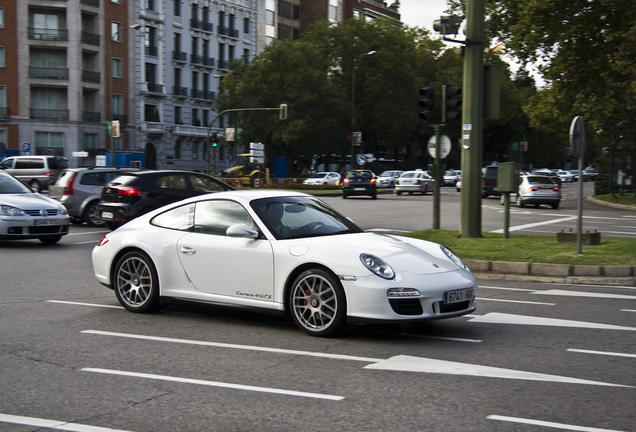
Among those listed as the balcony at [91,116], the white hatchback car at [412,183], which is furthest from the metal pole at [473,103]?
the balcony at [91,116]

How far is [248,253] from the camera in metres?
7.59

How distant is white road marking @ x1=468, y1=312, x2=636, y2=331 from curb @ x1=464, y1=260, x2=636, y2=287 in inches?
142

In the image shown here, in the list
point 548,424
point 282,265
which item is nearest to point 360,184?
point 282,265

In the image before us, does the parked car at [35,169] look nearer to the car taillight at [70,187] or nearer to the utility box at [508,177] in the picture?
the car taillight at [70,187]

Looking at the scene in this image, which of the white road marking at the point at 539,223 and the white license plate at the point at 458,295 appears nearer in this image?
the white license plate at the point at 458,295

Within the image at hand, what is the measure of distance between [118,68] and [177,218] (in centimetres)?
5984

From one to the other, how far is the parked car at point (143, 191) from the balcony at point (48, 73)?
45.6 metres

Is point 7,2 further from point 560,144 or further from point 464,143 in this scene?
point 560,144

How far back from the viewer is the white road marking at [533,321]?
7.94m

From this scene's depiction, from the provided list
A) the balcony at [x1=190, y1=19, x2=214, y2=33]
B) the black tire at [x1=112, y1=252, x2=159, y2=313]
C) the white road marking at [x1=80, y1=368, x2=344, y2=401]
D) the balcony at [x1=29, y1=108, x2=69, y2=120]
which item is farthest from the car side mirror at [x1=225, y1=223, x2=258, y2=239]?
the balcony at [x1=190, y1=19, x2=214, y2=33]

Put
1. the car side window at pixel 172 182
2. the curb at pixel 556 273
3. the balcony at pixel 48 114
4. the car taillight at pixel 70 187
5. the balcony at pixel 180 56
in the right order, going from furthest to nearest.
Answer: the balcony at pixel 180 56, the balcony at pixel 48 114, the car taillight at pixel 70 187, the car side window at pixel 172 182, the curb at pixel 556 273

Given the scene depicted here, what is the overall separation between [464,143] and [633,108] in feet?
78.1

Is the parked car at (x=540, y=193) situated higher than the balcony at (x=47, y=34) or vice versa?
the balcony at (x=47, y=34)

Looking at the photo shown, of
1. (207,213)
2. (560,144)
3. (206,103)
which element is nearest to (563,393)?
(207,213)
